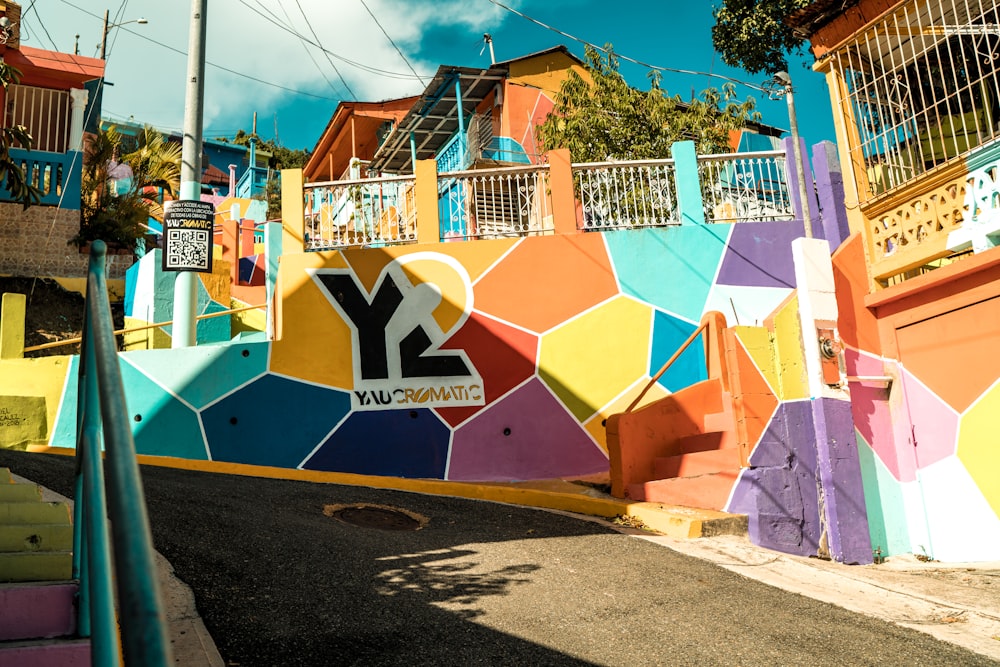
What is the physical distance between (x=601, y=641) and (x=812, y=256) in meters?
5.09

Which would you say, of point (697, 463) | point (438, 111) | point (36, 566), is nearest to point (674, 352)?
point (697, 463)

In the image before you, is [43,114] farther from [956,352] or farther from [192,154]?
[956,352]

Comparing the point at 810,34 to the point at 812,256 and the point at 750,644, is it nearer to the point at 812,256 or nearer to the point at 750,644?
the point at 812,256

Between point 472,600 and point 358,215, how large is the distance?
771 centimetres

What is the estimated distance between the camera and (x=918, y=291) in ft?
27.2

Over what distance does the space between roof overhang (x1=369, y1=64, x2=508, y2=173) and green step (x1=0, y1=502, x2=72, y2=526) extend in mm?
19082

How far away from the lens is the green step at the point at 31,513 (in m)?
3.67

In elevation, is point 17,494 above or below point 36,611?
above

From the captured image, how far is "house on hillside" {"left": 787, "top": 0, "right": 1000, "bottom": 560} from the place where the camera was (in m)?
7.71

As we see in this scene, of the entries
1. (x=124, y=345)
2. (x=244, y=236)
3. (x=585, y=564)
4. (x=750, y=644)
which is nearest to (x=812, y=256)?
(x=585, y=564)

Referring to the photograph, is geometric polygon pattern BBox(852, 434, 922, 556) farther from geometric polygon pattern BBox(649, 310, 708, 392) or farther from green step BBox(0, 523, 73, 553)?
green step BBox(0, 523, 73, 553)

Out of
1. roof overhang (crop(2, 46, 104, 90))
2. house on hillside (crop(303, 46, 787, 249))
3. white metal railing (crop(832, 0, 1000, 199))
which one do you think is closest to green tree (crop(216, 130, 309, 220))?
house on hillside (crop(303, 46, 787, 249))

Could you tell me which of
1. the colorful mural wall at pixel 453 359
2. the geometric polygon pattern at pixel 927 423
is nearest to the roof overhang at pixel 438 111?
the colorful mural wall at pixel 453 359

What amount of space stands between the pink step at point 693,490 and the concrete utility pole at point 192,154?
21.1ft
